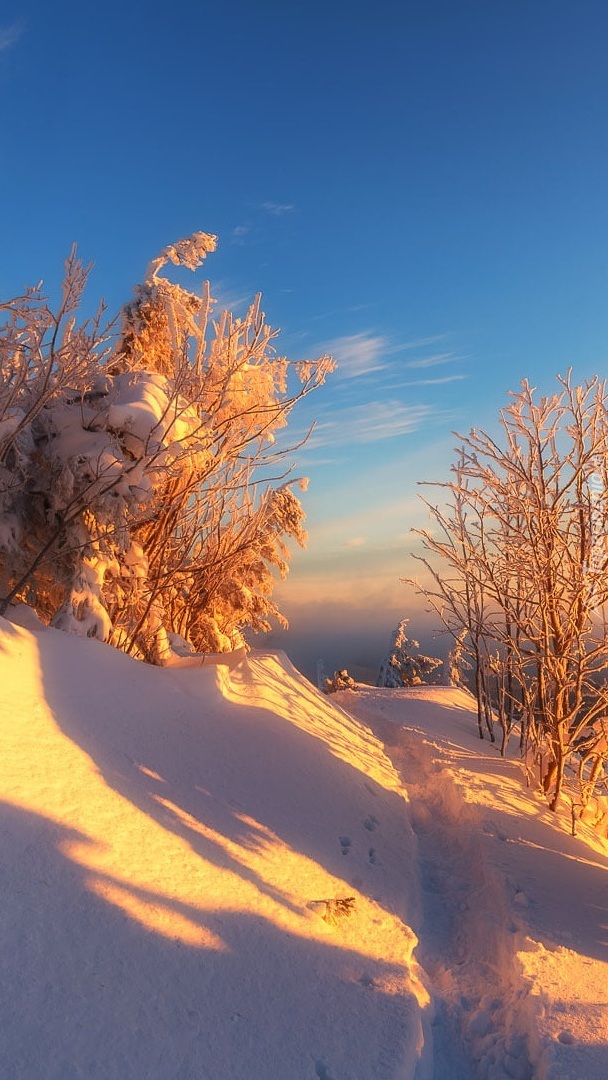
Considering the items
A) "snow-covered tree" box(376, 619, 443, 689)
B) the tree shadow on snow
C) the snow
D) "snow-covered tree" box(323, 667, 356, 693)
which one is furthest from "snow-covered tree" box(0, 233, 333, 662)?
"snow-covered tree" box(376, 619, 443, 689)

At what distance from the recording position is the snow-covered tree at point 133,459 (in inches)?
241

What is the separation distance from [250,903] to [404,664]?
19.4m

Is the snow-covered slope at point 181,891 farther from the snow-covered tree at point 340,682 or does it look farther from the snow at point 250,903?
the snow-covered tree at point 340,682

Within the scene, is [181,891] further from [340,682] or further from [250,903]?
[340,682]

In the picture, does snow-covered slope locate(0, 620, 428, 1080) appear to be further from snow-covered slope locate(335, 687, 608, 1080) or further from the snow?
snow-covered slope locate(335, 687, 608, 1080)

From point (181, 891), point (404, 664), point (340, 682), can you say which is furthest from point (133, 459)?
point (404, 664)

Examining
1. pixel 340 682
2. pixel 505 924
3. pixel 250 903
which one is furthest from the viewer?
pixel 340 682

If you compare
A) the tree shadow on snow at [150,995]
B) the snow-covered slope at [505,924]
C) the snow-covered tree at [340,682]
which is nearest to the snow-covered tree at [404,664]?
the snow-covered tree at [340,682]

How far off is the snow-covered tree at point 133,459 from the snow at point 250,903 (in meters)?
0.98

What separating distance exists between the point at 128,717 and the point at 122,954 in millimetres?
2199

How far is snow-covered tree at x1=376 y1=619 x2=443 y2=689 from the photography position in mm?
22564

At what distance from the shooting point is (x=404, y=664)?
22.8 metres

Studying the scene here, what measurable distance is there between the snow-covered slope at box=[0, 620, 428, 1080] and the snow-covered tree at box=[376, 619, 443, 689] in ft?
54.4

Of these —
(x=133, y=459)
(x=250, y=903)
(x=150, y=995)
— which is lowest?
(x=150, y=995)
